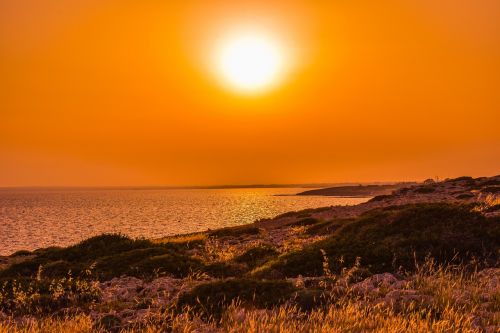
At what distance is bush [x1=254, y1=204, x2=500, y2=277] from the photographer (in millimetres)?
16234

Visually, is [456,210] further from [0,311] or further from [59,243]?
[59,243]

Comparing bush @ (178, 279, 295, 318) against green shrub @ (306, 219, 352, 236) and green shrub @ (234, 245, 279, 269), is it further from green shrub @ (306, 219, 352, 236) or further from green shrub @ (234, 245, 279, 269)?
green shrub @ (306, 219, 352, 236)

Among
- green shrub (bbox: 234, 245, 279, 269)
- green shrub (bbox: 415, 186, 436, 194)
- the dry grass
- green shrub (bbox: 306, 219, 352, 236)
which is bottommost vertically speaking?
green shrub (bbox: 234, 245, 279, 269)

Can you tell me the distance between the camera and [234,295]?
11.9 metres

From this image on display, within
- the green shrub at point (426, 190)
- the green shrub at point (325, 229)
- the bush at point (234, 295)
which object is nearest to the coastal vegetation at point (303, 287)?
the bush at point (234, 295)

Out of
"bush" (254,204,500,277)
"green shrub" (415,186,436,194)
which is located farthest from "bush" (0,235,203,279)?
"green shrub" (415,186,436,194)

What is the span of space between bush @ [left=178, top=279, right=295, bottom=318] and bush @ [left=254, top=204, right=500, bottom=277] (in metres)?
3.46

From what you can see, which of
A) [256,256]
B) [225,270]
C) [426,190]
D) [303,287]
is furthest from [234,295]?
[426,190]

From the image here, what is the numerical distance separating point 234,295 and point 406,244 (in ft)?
27.6

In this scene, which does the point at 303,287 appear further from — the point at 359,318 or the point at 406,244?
the point at 406,244

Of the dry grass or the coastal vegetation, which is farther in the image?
the coastal vegetation

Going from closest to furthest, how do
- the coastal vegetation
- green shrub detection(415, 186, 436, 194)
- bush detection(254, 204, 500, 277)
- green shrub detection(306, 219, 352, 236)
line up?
the coastal vegetation → bush detection(254, 204, 500, 277) → green shrub detection(306, 219, 352, 236) → green shrub detection(415, 186, 436, 194)

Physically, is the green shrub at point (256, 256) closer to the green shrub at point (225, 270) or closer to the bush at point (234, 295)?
the green shrub at point (225, 270)

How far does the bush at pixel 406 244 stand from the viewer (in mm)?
16234
